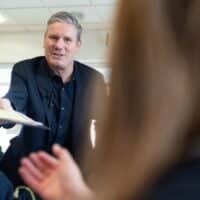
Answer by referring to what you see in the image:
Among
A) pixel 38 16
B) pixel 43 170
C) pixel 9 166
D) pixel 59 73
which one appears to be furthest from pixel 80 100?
pixel 38 16

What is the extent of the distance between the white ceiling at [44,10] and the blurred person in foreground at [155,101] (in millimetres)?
5865

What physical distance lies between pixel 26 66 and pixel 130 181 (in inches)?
78.4

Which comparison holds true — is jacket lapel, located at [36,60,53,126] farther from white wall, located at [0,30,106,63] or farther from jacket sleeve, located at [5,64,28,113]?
white wall, located at [0,30,106,63]

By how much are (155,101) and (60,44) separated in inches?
81.7

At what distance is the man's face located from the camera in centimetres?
261

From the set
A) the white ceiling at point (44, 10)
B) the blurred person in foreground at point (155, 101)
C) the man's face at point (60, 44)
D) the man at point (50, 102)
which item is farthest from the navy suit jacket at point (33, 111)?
the white ceiling at point (44, 10)

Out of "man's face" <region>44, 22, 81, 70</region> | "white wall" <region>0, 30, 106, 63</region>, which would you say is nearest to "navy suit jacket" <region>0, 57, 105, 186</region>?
"man's face" <region>44, 22, 81, 70</region>

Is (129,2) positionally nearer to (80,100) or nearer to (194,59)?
(194,59)

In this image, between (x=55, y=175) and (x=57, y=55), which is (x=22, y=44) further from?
(x=55, y=175)

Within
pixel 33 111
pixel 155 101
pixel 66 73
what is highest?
pixel 155 101

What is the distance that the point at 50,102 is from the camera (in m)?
2.49

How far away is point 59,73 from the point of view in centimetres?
259

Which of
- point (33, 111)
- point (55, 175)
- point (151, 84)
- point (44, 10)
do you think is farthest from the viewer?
point (44, 10)

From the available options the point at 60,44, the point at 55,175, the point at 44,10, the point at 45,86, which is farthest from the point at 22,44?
the point at 55,175
